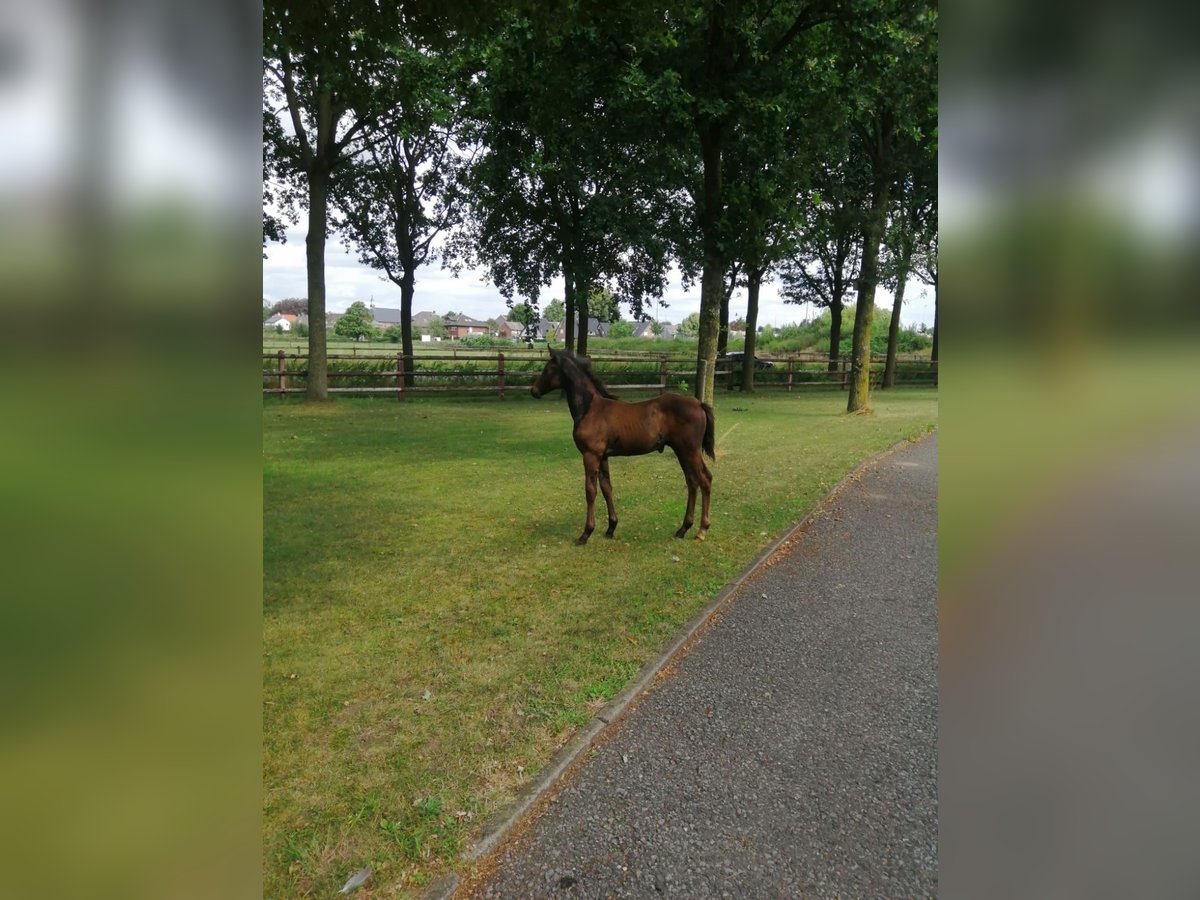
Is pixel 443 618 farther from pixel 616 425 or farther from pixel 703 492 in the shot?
pixel 703 492

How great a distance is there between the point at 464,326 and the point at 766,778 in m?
91.2

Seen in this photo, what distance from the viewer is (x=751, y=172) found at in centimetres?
1176

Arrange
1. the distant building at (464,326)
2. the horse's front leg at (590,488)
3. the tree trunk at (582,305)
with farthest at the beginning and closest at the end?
the distant building at (464,326), the tree trunk at (582,305), the horse's front leg at (590,488)

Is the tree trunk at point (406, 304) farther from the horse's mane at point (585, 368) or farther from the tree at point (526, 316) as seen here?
the horse's mane at point (585, 368)

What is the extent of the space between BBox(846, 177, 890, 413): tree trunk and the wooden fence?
2766mm

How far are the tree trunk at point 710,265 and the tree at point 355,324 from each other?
1871 inches

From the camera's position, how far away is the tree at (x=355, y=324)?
54.9 metres

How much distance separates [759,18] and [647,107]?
179 cm

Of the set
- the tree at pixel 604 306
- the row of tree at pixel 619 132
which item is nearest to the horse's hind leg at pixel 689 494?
the row of tree at pixel 619 132

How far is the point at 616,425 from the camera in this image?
6.61m

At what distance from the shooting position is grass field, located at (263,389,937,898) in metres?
2.75
